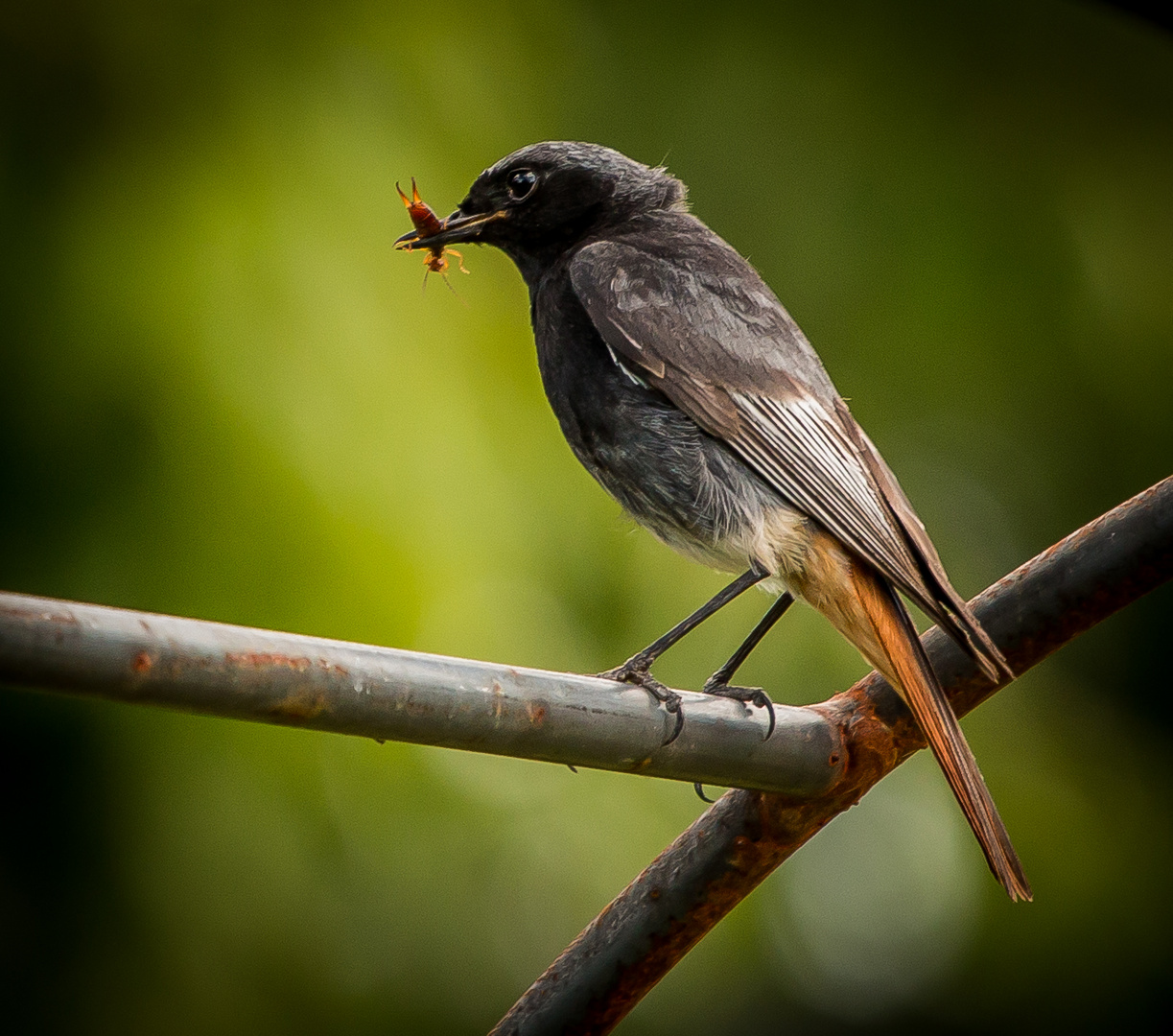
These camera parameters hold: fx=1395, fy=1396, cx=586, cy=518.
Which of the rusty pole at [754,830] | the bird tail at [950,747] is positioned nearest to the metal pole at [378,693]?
the rusty pole at [754,830]

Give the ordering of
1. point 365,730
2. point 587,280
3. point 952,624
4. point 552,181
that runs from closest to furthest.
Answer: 1. point 365,730
2. point 952,624
3. point 587,280
4. point 552,181

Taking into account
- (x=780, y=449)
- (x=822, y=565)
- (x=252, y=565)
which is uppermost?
(x=780, y=449)

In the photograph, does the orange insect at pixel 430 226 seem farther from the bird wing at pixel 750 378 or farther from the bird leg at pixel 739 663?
the bird leg at pixel 739 663

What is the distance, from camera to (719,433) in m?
3.23

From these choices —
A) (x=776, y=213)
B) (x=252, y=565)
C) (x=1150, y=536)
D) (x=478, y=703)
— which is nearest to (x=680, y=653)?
(x=252, y=565)

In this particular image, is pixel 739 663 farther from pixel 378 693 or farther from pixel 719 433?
pixel 378 693

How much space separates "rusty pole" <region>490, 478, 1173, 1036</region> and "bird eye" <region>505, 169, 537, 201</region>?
198 cm

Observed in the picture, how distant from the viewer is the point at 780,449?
319cm

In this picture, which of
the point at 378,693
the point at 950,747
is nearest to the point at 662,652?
the point at 950,747

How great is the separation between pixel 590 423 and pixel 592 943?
144cm

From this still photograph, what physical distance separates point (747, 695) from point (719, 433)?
0.71m

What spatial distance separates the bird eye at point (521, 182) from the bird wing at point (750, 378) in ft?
1.20

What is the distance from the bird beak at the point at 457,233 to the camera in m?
3.83

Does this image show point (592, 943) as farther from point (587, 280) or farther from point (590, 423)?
point (587, 280)
